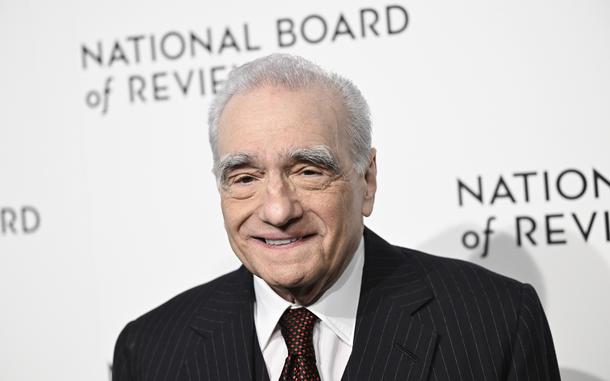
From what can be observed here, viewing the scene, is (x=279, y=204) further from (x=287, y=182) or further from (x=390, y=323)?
(x=390, y=323)

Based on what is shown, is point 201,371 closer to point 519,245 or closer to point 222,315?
point 222,315

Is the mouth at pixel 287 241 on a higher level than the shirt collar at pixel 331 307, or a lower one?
higher

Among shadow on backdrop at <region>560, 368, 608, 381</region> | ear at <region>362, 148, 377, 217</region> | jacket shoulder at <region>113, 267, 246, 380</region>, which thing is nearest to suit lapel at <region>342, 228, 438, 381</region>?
ear at <region>362, 148, 377, 217</region>

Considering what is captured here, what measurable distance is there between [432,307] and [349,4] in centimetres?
112

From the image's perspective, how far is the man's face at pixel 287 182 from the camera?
1.51m

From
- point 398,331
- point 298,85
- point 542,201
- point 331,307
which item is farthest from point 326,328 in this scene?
point 542,201

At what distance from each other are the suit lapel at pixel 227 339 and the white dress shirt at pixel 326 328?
30mm

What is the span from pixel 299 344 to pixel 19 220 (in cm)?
152

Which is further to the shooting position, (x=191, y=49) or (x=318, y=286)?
(x=191, y=49)

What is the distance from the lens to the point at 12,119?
8.82 feet

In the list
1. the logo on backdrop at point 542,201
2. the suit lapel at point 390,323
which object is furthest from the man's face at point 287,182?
the logo on backdrop at point 542,201

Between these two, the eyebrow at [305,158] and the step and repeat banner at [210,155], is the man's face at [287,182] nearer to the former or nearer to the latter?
the eyebrow at [305,158]

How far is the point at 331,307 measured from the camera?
1665 millimetres

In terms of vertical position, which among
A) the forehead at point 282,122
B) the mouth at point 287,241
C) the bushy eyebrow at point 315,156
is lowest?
the mouth at point 287,241
